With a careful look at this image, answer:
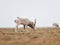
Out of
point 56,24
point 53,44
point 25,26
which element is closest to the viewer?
point 53,44

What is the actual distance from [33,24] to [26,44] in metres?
18.5

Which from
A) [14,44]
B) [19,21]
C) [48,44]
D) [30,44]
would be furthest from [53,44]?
[19,21]

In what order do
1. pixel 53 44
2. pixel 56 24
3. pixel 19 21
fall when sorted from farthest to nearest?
pixel 56 24
pixel 19 21
pixel 53 44

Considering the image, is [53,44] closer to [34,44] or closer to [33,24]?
[34,44]

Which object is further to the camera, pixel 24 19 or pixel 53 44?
pixel 24 19

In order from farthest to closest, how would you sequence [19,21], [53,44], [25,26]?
[25,26], [19,21], [53,44]

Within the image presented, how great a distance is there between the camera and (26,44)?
14.9 meters

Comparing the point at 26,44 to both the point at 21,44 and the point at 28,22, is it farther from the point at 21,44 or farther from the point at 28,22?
the point at 28,22

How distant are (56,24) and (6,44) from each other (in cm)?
4187

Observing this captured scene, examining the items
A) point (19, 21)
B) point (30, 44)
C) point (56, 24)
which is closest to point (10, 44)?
point (30, 44)

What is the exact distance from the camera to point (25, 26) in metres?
32.7

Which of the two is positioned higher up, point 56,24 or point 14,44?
point 14,44

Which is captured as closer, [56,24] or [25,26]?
[25,26]

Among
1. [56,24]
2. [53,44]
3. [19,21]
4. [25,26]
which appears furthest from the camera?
[56,24]
